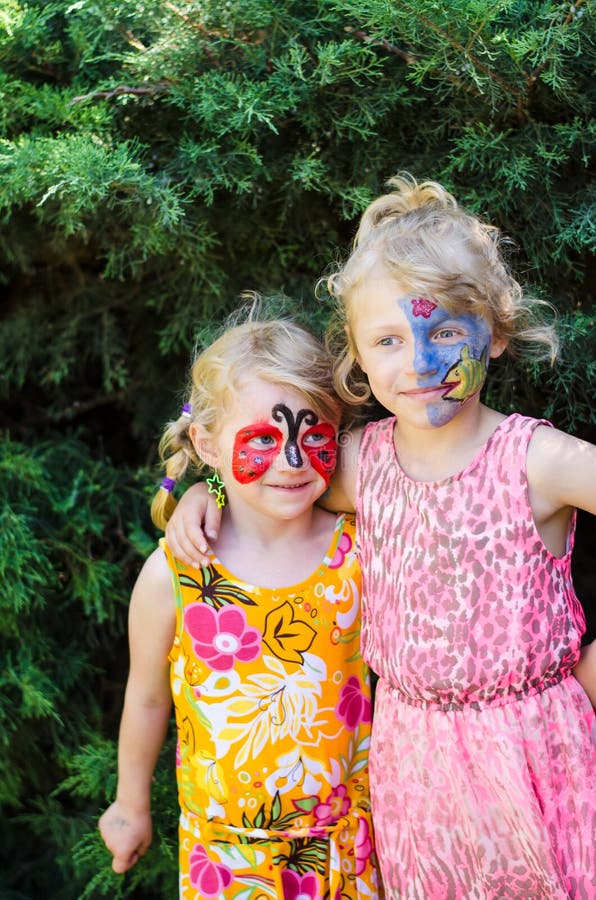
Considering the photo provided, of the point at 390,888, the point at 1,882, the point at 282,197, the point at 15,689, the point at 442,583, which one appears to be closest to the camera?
the point at 442,583

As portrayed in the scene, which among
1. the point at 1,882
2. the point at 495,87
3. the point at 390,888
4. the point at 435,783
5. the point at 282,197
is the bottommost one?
the point at 1,882

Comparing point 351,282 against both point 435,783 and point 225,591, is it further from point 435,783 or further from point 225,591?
point 435,783

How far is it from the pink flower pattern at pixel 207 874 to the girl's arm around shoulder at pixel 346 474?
2.69ft

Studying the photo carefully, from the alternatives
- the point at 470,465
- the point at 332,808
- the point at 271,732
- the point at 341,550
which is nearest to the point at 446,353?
the point at 470,465

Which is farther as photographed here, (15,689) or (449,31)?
(15,689)

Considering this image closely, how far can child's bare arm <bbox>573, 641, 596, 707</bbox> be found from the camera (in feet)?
6.29

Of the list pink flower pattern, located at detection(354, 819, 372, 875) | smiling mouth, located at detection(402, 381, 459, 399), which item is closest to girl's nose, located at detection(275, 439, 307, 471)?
smiling mouth, located at detection(402, 381, 459, 399)

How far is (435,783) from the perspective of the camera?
1889mm

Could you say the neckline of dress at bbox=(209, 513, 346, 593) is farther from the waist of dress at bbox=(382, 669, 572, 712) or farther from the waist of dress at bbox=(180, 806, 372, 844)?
the waist of dress at bbox=(180, 806, 372, 844)

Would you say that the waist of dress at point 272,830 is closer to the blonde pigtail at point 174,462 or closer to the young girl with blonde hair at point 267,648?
the young girl with blonde hair at point 267,648

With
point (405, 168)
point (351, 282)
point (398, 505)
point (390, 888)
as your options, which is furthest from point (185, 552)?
point (405, 168)

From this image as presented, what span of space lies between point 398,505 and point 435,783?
0.55 m

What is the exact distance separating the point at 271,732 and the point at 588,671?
26.3 inches

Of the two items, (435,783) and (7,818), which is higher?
(435,783)
